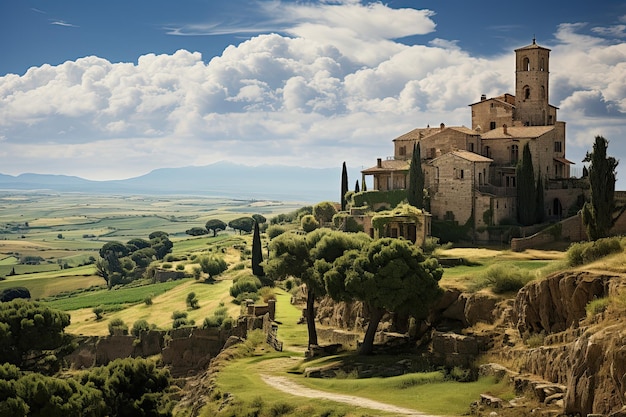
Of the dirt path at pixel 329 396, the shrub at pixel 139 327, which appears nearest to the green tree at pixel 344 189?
the shrub at pixel 139 327

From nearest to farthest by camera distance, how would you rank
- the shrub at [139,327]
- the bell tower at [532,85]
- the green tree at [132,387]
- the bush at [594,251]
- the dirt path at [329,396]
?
the dirt path at [329,396]
the bush at [594,251]
the green tree at [132,387]
the shrub at [139,327]
the bell tower at [532,85]

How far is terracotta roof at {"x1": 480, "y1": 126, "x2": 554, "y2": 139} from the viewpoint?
63.8 m

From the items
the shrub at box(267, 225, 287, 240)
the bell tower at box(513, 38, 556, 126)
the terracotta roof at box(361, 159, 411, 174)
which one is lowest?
the shrub at box(267, 225, 287, 240)

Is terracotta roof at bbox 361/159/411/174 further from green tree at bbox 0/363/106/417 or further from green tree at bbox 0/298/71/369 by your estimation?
green tree at bbox 0/363/106/417

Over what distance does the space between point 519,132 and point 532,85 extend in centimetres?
591

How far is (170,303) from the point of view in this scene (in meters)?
78.6

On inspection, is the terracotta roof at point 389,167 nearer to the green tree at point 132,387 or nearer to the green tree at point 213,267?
the green tree at point 213,267

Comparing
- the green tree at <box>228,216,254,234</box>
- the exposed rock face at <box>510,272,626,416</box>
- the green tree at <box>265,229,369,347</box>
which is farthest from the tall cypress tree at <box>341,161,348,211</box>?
the green tree at <box>228,216,254,234</box>

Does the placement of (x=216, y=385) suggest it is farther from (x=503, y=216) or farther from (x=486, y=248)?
(x=503, y=216)

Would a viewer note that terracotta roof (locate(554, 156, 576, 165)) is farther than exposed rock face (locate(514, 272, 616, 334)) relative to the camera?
Yes

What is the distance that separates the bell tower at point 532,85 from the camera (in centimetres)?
6806

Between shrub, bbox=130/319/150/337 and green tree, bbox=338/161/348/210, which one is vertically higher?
green tree, bbox=338/161/348/210

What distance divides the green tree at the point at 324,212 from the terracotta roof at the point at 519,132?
18708 millimetres

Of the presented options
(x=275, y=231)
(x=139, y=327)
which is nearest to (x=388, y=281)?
(x=139, y=327)
